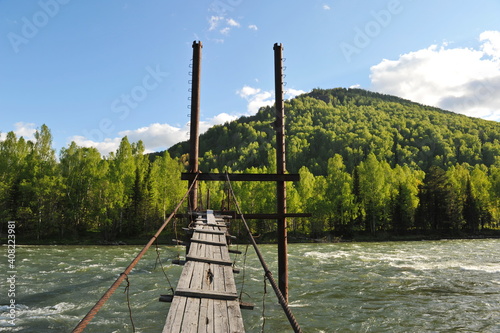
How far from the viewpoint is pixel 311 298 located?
12945 mm

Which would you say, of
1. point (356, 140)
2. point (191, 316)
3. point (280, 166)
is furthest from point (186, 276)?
point (356, 140)

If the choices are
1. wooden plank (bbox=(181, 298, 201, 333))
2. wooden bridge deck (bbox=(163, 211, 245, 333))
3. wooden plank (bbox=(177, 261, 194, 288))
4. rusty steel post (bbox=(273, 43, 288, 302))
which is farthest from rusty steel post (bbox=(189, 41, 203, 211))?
wooden plank (bbox=(181, 298, 201, 333))

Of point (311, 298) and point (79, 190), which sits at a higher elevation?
point (79, 190)

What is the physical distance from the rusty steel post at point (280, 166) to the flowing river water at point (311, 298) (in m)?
1.48

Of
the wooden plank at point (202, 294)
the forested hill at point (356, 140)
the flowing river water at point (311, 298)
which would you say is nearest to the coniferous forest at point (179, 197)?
the flowing river water at point (311, 298)

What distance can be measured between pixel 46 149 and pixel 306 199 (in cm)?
4097

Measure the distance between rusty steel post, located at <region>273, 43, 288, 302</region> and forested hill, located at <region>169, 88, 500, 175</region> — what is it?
8039cm

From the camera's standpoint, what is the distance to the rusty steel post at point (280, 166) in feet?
34.8

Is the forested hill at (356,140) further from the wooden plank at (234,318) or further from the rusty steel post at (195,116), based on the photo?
the wooden plank at (234,318)

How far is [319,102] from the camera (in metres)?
198

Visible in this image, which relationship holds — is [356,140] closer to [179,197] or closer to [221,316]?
[179,197]

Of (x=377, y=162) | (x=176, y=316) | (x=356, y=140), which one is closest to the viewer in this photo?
(x=176, y=316)

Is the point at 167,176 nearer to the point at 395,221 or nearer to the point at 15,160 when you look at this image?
the point at 15,160

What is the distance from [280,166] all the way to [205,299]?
7.63m
